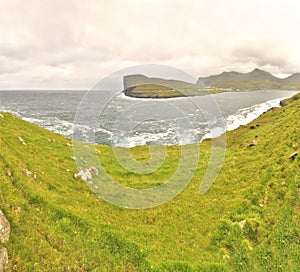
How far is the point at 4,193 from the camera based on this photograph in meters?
11.6

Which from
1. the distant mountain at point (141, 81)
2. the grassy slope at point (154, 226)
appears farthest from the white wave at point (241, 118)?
the grassy slope at point (154, 226)

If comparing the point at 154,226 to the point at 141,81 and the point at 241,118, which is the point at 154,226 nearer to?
the point at 141,81

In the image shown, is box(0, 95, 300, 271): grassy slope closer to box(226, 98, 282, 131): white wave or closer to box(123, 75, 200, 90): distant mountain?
box(123, 75, 200, 90): distant mountain

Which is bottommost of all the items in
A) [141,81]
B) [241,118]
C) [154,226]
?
[241,118]

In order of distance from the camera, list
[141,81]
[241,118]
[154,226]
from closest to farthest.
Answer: [154,226], [141,81], [241,118]

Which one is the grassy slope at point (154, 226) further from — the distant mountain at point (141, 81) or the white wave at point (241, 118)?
the white wave at point (241, 118)

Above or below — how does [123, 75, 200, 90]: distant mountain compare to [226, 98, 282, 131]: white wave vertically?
above

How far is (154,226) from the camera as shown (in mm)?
15641

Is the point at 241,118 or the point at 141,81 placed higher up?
the point at 141,81

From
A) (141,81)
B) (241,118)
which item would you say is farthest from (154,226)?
(241,118)

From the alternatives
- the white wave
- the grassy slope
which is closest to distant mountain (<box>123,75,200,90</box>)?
the grassy slope

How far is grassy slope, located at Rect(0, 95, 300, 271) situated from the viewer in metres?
10.8

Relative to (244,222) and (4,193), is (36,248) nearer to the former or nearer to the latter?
(4,193)

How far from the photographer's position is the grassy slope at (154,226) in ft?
35.5
